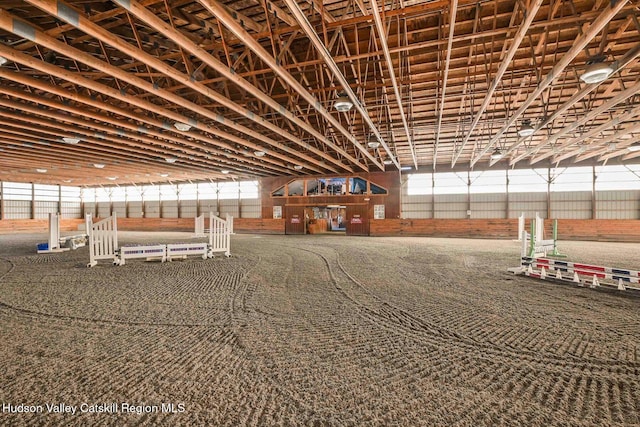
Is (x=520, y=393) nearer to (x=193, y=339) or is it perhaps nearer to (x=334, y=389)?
(x=334, y=389)

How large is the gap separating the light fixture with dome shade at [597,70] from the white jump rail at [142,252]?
39.7 feet

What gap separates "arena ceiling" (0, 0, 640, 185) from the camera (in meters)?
5.63

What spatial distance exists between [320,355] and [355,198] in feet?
69.0

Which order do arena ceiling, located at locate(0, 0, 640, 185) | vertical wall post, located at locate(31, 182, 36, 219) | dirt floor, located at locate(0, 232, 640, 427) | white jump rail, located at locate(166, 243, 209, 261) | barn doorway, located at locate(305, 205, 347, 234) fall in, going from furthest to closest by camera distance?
1. vertical wall post, located at locate(31, 182, 36, 219)
2. barn doorway, located at locate(305, 205, 347, 234)
3. white jump rail, located at locate(166, 243, 209, 261)
4. arena ceiling, located at locate(0, 0, 640, 185)
5. dirt floor, located at locate(0, 232, 640, 427)

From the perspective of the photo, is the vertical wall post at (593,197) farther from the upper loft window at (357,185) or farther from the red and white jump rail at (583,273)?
the red and white jump rail at (583,273)

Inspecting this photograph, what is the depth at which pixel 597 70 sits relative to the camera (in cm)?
571

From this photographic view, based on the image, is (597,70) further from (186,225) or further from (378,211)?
(186,225)

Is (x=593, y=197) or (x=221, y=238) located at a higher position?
(x=593, y=197)

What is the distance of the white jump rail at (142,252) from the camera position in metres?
9.43

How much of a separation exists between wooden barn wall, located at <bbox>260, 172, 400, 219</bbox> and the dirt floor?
16909mm

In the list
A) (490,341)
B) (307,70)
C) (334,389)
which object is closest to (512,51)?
(307,70)

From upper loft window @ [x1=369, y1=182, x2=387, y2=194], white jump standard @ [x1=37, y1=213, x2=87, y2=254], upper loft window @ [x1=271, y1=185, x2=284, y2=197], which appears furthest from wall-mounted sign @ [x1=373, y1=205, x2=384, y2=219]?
white jump standard @ [x1=37, y1=213, x2=87, y2=254]

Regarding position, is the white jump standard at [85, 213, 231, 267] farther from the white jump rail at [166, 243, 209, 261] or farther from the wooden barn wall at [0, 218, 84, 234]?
the wooden barn wall at [0, 218, 84, 234]

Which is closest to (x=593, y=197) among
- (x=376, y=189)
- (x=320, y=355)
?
(x=376, y=189)
